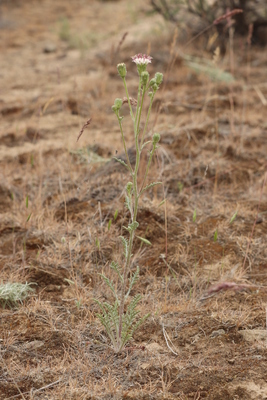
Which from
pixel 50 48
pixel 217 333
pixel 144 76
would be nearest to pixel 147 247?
pixel 217 333

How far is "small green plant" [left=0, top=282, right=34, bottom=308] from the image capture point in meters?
1.93

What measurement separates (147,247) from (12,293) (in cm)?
75


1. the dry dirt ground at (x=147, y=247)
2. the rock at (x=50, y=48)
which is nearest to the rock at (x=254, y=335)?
the dry dirt ground at (x=147, y=247)

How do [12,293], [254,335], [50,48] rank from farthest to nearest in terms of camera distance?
[50,48] < [12,293] < [254,335]

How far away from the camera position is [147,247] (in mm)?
2367

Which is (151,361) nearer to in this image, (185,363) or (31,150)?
(185,363)

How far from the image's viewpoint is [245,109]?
3.95 m

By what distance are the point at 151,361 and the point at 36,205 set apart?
1.25m

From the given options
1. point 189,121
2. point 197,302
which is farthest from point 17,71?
point 197,302

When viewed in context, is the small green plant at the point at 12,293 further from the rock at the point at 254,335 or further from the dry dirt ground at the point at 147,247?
the rock at the point at 254,335

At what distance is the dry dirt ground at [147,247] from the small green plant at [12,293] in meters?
0.04

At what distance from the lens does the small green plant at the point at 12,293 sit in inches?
76.1

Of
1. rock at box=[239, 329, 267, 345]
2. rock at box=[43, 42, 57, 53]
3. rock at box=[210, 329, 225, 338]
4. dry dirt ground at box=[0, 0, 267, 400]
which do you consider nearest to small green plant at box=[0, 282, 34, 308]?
dry dirt ground at box=[0, 0, 267, 400]

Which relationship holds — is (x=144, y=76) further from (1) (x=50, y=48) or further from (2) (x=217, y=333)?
(1) (x=50, y=48)
